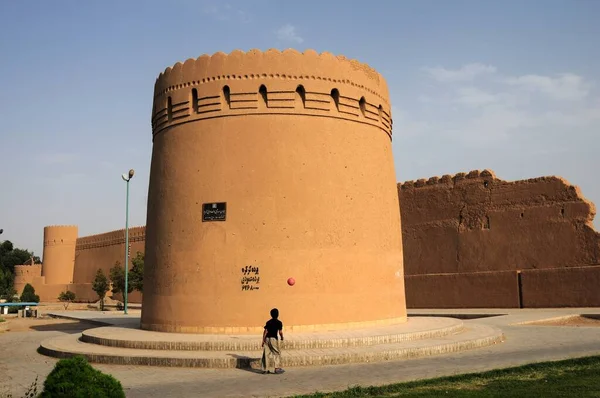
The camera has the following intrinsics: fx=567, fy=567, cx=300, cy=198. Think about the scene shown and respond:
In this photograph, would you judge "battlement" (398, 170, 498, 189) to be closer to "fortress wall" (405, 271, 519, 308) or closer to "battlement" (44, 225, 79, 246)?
"fortress wall" (405, 271, 519, 308)

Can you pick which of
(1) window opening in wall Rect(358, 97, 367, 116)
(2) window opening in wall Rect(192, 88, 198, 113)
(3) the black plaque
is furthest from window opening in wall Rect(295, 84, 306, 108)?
(3) the black plaque

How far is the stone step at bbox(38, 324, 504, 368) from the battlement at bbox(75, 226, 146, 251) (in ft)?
90.6

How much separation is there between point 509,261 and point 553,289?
76.5 inches

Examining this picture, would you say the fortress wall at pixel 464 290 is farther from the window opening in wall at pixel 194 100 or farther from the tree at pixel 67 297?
the tree at pixel 67 297

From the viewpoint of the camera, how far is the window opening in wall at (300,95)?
11906mm

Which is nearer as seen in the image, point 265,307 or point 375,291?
point 265,307

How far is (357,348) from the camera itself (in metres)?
9.51

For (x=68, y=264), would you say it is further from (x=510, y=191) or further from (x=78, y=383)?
(x=78, y=383)

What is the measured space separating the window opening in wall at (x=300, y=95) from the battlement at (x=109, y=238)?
27.4 m

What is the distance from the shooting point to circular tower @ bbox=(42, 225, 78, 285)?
4716 cm

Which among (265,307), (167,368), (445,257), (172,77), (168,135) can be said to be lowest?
(167,368)

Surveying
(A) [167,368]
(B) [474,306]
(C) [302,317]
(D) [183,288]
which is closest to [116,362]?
(A) [167,368]

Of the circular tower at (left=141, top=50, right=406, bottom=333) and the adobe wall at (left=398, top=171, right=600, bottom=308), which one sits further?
the adobe wall at (left=398, top=171, right=600, bottom=308)

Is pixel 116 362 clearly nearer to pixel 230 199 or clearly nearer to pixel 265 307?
pixel 265 307
